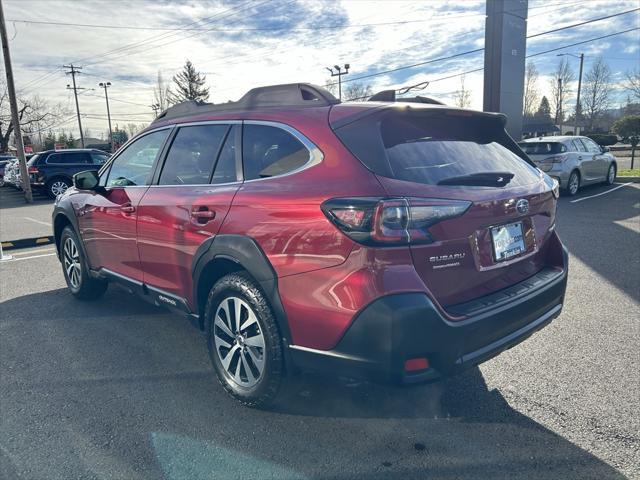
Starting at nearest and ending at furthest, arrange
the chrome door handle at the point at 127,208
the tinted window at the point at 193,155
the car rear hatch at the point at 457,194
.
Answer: the car rear hatch at the point at 457,194 → the tinted window at the point at 193,155 → the chrome door handle at the point at 127,208

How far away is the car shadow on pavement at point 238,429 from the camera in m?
2.39

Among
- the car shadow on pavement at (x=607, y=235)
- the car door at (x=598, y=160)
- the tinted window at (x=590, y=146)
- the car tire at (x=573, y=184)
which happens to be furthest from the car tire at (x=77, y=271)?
the car door at (x=598, y=160)

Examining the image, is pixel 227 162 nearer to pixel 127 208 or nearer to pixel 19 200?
pixel 127 208

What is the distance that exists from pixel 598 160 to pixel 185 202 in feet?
43.4

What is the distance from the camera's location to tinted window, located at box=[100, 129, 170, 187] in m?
3.84

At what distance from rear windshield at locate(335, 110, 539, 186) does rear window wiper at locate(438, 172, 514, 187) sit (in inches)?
0.9

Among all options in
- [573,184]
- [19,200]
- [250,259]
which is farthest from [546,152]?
[19,200]

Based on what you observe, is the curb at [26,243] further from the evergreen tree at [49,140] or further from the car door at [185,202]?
the evergreen tree at [49,140]

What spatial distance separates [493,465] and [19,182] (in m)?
21.9

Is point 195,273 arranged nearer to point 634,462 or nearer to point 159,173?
point 159,173

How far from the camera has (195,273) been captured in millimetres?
3119

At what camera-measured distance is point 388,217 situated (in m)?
2.20

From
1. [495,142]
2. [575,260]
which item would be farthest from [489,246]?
[575,260]

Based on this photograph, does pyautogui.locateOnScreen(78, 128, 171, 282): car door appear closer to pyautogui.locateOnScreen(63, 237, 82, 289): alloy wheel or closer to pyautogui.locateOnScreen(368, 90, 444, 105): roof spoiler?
pyautogui.locateOnScreen(63, 237, 82, 289): alloy wheel
